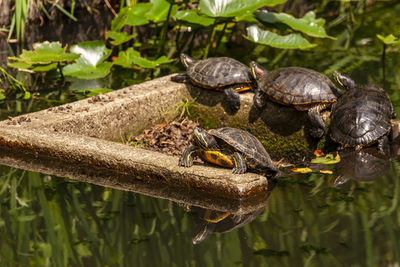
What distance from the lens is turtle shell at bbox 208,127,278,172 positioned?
3.22 meters

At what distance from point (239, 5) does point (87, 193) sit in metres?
2.66

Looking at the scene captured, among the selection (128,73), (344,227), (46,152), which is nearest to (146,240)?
(344,227)

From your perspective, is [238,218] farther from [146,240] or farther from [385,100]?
[385,100]

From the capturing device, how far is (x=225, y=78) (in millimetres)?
4188

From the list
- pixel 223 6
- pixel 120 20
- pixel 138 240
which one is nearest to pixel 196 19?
pixel 223 6

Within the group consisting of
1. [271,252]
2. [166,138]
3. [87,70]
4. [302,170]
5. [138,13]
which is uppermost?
[271,252]

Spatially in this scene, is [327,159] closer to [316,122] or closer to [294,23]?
[316,122]

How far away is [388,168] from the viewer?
136 inches

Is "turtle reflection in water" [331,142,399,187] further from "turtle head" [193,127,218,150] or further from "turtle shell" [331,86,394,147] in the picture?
"turtle head" [193,127,218,150]

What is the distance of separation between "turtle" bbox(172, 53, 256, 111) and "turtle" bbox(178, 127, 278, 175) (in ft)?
2.72

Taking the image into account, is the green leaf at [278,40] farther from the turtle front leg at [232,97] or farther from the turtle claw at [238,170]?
the turtle claw at [238,170]

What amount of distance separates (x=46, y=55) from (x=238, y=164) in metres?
2.46

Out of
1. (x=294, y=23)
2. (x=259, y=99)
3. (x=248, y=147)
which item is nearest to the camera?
(x=248, y=147)

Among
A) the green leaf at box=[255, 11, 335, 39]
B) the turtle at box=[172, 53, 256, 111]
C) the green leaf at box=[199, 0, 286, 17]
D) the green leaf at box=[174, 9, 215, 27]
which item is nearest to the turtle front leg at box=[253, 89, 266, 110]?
the turtle at box=[172, 53, 256, 111]
